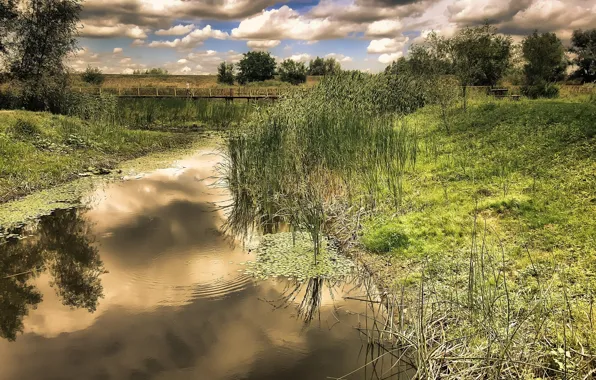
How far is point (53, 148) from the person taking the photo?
40.9 feet

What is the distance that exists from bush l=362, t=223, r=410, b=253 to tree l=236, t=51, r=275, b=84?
5929 centimetres

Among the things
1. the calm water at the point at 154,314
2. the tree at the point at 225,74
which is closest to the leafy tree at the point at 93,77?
the tree at the point at 225,74

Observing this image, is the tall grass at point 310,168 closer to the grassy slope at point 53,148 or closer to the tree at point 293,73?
the grassy slope at point 53,148

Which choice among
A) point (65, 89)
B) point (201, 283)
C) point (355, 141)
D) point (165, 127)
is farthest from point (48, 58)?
point (201, 283)

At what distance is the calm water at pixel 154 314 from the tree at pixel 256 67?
58677 mm

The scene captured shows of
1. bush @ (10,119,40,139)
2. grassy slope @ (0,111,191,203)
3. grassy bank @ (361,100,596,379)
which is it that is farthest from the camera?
bush @ (10,119,40,139)

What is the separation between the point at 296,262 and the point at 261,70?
6231 centimetres

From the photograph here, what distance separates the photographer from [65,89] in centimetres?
1817

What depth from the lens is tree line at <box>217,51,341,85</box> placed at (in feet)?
199

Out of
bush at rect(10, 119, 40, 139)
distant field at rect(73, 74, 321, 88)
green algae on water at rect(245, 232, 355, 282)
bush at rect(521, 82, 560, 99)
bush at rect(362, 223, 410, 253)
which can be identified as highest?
distant field at rect(73, 74, 321, 88)

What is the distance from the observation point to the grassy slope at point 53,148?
9863mm

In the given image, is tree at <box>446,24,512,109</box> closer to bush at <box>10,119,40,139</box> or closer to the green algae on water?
the green algae on water

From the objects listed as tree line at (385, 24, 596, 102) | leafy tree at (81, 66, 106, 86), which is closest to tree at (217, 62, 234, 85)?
leafy tree at (81, 66, 106, 86)

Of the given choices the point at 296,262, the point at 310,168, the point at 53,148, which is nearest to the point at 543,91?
the point at 310,168
